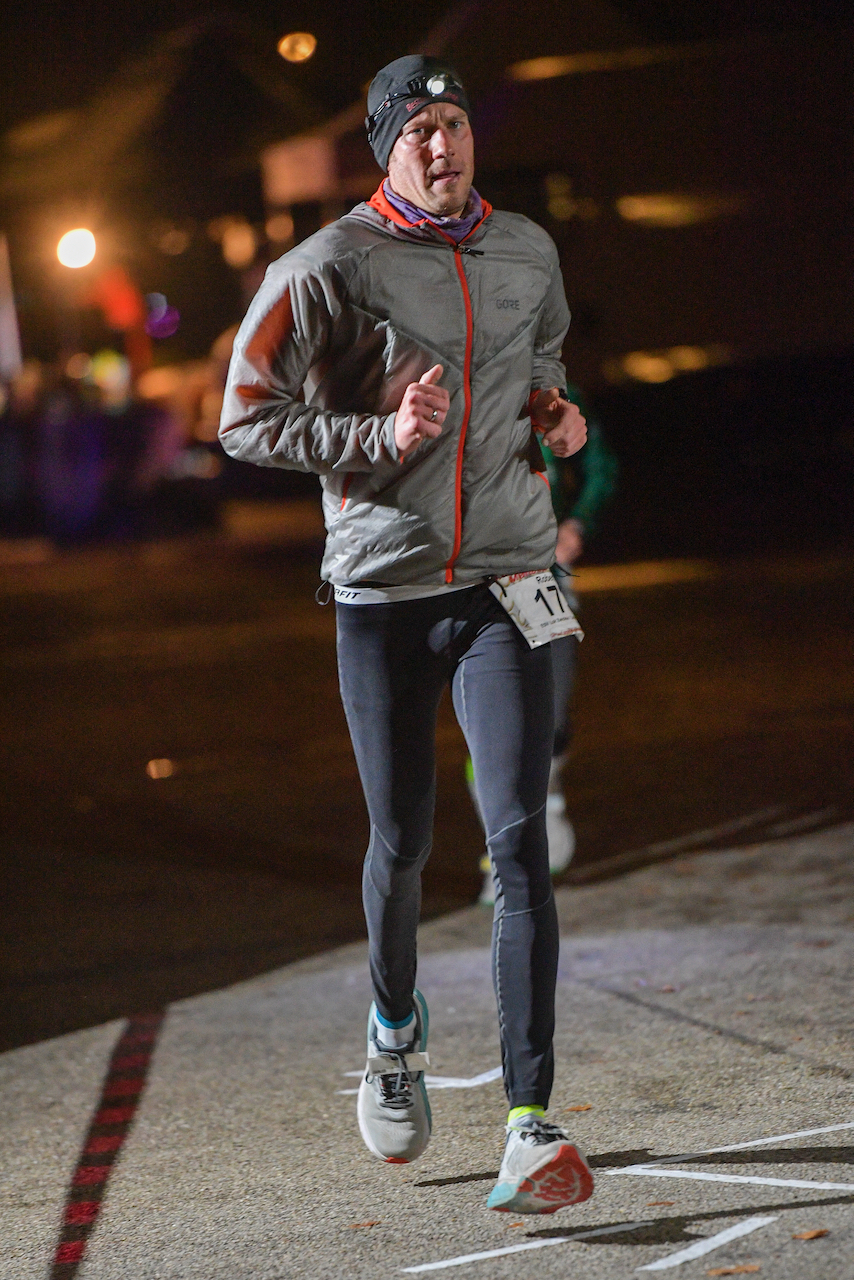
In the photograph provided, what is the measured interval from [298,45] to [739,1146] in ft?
35.6

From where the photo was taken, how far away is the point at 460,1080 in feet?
13.9

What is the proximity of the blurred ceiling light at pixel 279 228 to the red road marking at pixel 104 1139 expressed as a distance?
1765cm

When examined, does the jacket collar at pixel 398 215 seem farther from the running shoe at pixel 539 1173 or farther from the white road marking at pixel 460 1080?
the white road marking at pixel 460 1080

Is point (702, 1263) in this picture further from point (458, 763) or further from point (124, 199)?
point (124, 199)

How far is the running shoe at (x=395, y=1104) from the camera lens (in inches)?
140

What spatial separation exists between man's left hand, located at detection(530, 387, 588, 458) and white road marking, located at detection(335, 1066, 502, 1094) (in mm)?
1643

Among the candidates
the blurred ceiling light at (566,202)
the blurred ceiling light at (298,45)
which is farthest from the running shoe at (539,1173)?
the blurred ceiling light at (566,202)

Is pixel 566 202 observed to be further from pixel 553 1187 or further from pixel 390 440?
pixel 553 1187

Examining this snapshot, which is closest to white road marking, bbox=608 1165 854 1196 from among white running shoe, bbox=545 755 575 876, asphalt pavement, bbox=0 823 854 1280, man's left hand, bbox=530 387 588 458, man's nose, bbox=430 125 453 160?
asphalt pavement, bbox=0 823 854 1280

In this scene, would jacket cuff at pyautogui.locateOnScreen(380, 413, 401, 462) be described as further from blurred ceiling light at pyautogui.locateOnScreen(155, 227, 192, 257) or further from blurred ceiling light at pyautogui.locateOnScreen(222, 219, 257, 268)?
blurred ceiling light at pyautogui.locateOnScreen(155, 227, 192, 257)

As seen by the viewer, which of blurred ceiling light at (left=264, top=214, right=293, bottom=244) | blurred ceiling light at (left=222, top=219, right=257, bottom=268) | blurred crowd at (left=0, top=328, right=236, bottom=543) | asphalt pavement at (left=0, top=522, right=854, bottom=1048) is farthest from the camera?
blurred ceiling light at (left=222, top=219, right=257, bottom=268)

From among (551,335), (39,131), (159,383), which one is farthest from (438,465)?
(159,383)

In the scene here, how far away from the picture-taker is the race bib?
11.0 ft

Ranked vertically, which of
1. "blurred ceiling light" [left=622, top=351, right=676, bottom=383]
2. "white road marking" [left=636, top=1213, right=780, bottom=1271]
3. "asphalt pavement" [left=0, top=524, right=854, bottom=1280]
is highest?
"blurred ceiling light" [left=622, top=351, right=676, bottom=383]
